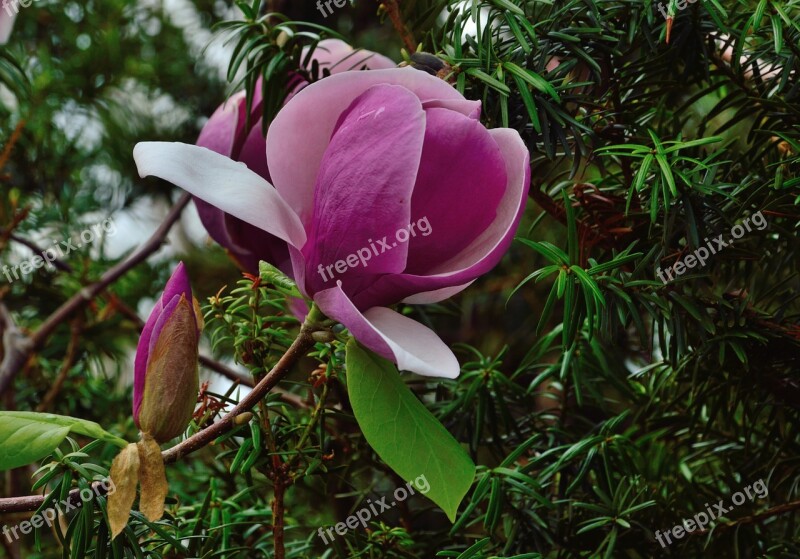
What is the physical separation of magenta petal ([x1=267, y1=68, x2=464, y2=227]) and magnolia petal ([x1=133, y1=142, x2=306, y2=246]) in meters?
0.01

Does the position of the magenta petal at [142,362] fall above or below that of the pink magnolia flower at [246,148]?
below

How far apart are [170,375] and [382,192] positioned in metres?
0.09

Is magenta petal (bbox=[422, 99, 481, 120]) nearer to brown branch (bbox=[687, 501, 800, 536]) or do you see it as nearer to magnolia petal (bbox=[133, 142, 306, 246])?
magnolia petal (bbox=[133, 142, 306, 246])

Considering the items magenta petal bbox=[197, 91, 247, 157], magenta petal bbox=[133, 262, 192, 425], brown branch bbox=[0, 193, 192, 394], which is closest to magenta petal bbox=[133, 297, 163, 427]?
magenta petal bbox=[133, 262, 192, 425]

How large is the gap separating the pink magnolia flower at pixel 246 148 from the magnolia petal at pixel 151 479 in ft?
0.39

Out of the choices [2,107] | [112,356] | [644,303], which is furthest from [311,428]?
[2,107]

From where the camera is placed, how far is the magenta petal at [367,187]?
9.7 inches

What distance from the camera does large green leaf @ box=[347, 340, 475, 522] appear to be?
248 millimetres

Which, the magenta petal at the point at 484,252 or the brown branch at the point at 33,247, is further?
the brown branch at the point at 33,247

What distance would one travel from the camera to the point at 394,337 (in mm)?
253

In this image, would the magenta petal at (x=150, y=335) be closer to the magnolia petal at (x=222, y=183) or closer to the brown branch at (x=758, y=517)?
the magnolia petal at (x=222, y=183)

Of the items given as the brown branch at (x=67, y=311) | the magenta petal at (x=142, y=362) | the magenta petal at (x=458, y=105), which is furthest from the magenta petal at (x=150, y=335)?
the brown branch at (x=67, y=311)

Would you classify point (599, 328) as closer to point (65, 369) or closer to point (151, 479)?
point (151, 479)

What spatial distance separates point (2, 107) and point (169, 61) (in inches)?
7.6
